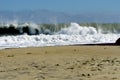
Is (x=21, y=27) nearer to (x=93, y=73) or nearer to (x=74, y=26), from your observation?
(x=74, y=26)

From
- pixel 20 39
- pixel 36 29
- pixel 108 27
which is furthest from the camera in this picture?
pixel 108 27

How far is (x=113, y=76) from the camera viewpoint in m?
7.75

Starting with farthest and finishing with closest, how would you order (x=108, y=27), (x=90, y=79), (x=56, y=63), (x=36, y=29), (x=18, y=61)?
(x=108, y=27), (x=36, y=29), (x=18, y=61), (x=56, y=63), (x=90, y=79)

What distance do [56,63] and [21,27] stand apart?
28.3m

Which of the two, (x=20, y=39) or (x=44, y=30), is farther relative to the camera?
(x=44, y=30)

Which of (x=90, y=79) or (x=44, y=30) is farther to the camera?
(x=44, y=30)

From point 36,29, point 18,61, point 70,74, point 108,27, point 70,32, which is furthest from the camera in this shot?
point 108,27

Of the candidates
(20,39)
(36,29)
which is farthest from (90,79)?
(36,29)

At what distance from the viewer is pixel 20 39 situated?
84.6 ft

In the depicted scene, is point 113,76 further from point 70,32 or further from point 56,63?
point 70,32

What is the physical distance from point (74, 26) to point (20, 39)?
13.6 metres

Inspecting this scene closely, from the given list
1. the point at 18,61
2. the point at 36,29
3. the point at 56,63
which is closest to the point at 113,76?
the point at 56,63

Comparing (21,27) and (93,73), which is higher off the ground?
(21,27)

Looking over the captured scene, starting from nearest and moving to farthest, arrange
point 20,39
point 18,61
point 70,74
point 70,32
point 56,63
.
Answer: point 70,74, point 56,63, point 18,61, point 20,39, point 70,32
